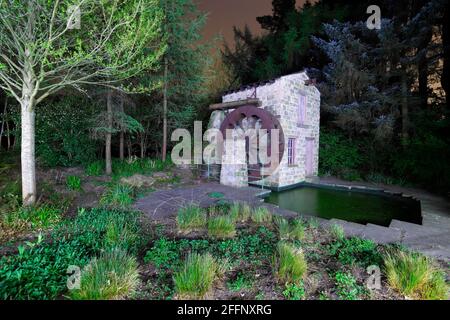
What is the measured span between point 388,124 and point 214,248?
841 cm

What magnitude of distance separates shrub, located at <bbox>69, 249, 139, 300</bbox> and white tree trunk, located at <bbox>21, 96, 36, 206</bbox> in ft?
8.61

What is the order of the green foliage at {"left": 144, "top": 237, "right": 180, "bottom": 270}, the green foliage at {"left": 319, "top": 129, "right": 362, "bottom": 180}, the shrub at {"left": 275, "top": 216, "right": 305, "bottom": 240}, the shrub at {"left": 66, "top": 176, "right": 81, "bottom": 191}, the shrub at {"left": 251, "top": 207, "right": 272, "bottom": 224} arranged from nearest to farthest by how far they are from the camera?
the green foliage at {"left": 144, "top": 237, "right": 180, "bottom": 270} < the shrub at {"left": 275, "top": 216, "right": 305, "bottom": 240} < the shrub at {"left": 251, "top": 207, "right": 272, "bottom": 224} < the shrub at {"left": 66, "top": 176, "right": 81, "bottom": 191} < the green foliage at {"left": 319, "top": 129, "right": 362, "bottom": 180}

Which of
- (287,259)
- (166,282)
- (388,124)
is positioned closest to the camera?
(166,282)

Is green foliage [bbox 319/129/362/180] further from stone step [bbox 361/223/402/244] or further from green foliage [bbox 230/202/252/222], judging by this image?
green foliage [bbox 230/202/252/222]

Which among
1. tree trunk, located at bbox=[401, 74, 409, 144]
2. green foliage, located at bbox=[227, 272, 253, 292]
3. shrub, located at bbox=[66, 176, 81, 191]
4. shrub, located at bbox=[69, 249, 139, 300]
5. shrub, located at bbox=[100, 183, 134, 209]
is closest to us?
shrub, located at bbox=[69, 249, 139, 300]

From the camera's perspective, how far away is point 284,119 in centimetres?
767

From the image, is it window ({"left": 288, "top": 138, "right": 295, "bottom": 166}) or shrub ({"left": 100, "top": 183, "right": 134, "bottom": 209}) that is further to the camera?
window ({"left": 288, "top": 138, "right": 295, "bottom": 166})

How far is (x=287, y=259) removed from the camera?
2.26m

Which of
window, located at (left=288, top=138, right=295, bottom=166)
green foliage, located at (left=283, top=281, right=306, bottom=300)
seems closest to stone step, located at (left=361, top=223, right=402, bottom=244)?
green foliage, located at (left=283, top=281, right=306, bottom=300)

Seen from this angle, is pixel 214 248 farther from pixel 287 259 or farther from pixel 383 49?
pixel 383 49

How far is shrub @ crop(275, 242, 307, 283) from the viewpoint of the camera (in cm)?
214

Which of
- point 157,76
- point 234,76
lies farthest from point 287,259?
point 234,76

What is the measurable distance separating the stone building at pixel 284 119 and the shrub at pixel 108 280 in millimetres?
4993
